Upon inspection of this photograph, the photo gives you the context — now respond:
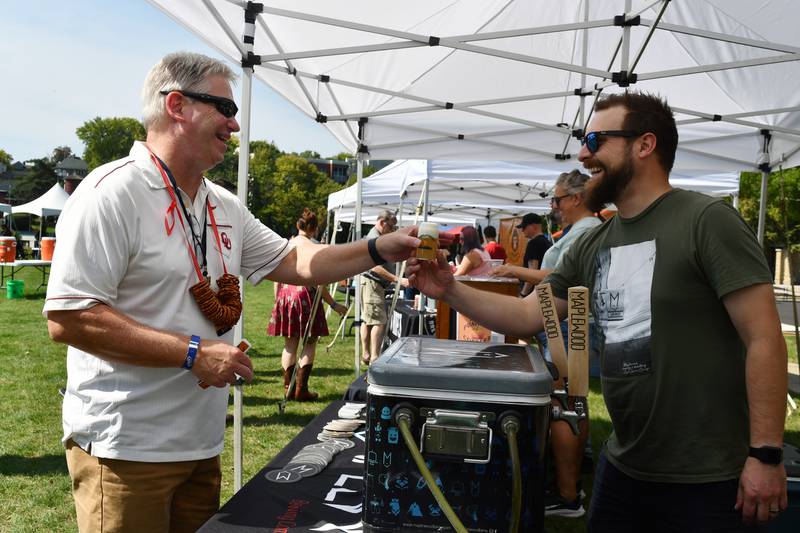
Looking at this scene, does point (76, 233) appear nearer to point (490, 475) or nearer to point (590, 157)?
point (490, 475)

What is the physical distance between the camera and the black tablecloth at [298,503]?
207 centimetres

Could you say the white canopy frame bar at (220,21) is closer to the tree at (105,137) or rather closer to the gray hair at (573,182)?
the gray hair at (573,182)

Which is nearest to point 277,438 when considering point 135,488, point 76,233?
point 135,488

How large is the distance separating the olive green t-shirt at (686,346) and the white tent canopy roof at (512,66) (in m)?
2.30

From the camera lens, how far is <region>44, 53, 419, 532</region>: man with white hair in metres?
1.61

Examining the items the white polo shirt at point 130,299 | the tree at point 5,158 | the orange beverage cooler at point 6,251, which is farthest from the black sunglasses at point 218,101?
the tree at point 5,158

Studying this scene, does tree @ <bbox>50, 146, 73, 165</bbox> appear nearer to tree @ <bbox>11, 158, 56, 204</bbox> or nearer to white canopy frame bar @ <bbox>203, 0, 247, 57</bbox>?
tree @ <bbox>11, 158, 56, 204</bbox>

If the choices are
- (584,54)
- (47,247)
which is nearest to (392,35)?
(584,54)

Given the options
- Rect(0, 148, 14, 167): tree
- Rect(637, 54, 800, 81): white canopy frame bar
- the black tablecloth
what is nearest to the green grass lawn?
the black tablecloth

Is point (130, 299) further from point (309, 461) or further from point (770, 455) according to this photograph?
point (770, 455)

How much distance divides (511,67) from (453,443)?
15.6ft

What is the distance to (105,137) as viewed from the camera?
71.6 m

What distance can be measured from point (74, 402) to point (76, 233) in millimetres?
504

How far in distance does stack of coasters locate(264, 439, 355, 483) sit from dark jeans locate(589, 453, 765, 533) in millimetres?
1196
